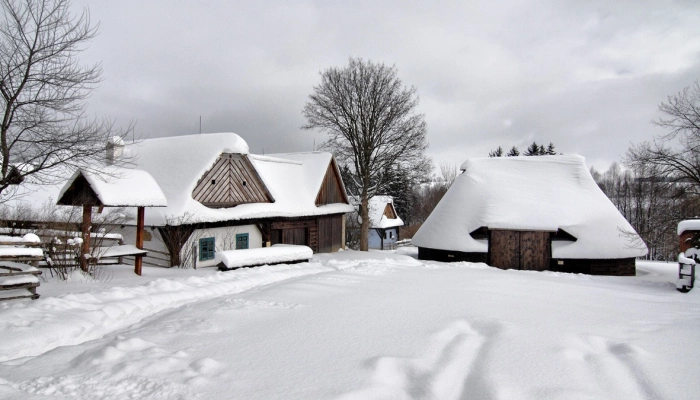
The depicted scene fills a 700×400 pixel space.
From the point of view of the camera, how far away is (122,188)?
1072cm

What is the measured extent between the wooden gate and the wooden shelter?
1405 centimetres

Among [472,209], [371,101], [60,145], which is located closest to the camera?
[60,145]

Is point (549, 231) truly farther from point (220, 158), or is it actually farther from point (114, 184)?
point (114, 184)

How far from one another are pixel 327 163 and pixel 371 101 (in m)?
4.39

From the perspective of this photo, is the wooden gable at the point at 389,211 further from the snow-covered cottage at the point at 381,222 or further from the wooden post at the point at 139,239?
the wooden post at the point at 139,239

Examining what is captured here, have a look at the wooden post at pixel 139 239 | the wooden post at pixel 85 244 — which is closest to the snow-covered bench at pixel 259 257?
the wooden post at pixel 139 239

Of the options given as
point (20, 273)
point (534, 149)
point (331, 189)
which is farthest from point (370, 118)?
point (534, 149)

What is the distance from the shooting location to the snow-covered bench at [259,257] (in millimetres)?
12125

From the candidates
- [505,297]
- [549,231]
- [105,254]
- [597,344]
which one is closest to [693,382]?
[597,344]

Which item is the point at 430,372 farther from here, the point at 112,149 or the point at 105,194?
the point at 112,149

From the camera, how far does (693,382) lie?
3945mm

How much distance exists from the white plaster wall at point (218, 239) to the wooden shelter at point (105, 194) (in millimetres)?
4363

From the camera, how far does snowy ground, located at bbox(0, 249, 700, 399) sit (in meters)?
3.93

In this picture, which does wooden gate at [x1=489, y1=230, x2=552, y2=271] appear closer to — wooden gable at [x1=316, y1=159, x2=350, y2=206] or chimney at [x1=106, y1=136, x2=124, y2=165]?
wooden gable at [x1=316, y1=159, x2=350, y2=206]
